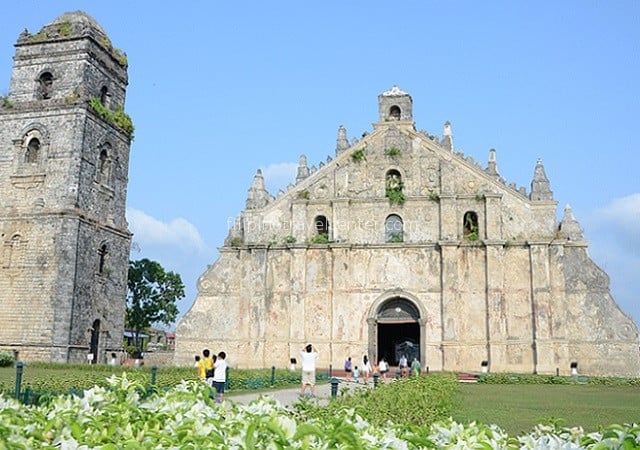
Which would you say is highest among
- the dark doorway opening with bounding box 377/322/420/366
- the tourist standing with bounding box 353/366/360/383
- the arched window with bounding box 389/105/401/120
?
the arched window with bounding box 389/105/401/120

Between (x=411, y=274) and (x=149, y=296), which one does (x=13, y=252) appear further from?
(x=149, y=296)

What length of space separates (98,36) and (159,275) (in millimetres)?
31094

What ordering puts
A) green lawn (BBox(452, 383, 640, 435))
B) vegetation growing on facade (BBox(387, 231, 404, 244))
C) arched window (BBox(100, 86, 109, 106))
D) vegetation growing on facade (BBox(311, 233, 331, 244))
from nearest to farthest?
green lawn (BBox(452, 383, 640, 435)) → vegetation growing on facade (BBox(387, 231, 404, 244)) → vegetation growing on facade (BBox(311, 233, 331, 244)) → arched window (BBox(100, 86, 109, 106))

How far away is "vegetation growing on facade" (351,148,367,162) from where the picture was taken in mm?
33188

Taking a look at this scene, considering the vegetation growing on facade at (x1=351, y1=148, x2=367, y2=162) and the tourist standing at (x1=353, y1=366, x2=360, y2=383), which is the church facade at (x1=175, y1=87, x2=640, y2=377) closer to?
the vegetation growing on facade at (x1=351, y1=148, x2=367, y2=162)

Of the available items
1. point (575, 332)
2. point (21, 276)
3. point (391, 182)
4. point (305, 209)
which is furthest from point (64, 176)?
point (575, 332)

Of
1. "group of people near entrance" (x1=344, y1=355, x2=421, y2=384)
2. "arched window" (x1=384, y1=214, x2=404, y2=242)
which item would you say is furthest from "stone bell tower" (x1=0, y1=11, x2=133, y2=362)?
"arched window" (x1=384, y1=214, x2=404, y2=242)

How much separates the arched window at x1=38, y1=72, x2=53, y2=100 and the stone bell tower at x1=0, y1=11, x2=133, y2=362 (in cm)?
5

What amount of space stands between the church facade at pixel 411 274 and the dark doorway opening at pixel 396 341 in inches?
85.3

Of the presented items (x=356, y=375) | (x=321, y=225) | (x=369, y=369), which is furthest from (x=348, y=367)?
(x=321, y=225)

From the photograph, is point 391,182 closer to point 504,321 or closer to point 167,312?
point 504,321

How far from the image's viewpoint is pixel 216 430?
3006 millimetres

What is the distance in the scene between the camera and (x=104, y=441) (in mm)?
2865

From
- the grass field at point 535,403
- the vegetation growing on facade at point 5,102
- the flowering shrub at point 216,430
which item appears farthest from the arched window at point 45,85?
the flowering shrub at point 216,430
